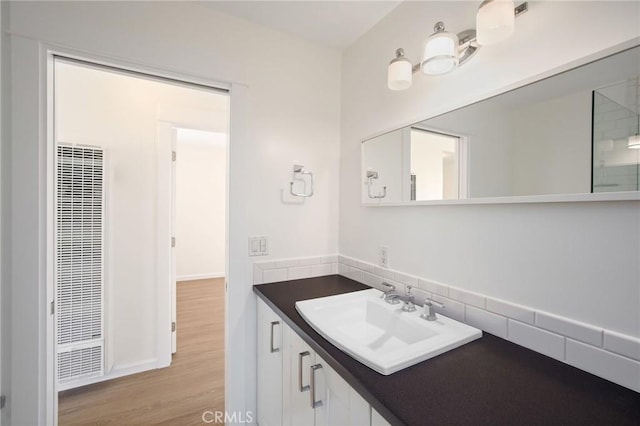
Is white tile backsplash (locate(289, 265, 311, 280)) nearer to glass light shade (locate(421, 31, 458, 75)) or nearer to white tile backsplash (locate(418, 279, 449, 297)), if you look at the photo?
white tile backsplash (locate(418, 279, 449, 297))

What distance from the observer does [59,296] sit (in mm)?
1867

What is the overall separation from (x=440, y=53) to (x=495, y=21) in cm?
20

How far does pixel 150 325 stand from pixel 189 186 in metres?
3.31

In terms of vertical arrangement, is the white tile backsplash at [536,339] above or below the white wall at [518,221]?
below

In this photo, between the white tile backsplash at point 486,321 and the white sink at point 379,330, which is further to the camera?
the white tile backsplash at point 486,321

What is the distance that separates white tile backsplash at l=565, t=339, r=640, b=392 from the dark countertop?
2 centimetres

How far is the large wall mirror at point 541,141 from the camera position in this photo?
2.36 ft

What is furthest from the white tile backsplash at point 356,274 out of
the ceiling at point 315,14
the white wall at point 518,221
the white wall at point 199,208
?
the white wall at point 199,208

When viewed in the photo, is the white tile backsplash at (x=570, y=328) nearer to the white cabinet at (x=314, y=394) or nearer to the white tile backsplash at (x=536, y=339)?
the white tile backsplash at (x=536, y=339)

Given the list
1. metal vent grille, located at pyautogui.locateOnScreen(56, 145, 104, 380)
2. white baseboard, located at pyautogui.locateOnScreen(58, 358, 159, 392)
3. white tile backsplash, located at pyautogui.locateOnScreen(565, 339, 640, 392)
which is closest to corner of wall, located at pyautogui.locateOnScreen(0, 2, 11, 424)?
metal vent grille, located at pyautogui.locateOnScreen(56, 145, 104, 380)

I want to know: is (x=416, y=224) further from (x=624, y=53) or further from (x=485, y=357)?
(x=624, y=53)

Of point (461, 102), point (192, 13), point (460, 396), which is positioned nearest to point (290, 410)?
point (460, 396)

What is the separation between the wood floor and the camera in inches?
68.0

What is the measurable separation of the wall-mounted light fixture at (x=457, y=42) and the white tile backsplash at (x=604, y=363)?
3.35 ft
